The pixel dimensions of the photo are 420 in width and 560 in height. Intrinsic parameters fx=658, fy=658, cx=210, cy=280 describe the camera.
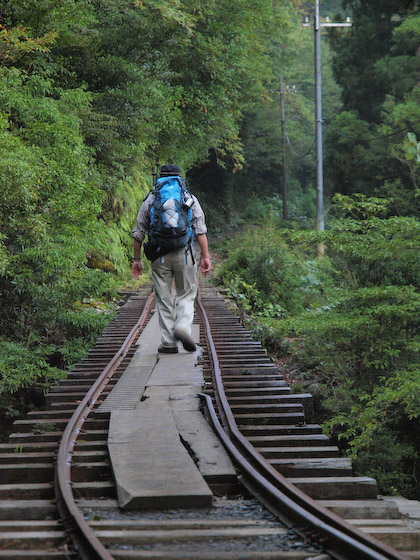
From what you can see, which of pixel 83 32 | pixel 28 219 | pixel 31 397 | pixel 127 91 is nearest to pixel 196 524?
pixel 28 219

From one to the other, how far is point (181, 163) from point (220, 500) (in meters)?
20.4

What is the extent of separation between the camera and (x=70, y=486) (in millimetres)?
3814

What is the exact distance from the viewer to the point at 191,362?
734 cm

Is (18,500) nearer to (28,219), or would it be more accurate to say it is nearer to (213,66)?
(28,219)

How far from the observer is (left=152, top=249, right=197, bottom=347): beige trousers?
742cm

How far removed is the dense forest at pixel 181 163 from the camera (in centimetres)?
895

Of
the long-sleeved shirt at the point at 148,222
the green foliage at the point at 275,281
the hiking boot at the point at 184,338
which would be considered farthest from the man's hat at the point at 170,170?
the green foliage at the point at 275,281

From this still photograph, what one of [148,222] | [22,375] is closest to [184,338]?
[148,222]

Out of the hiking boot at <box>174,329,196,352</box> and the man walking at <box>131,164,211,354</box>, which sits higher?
the man walking at <box>131,164,211,354</box>

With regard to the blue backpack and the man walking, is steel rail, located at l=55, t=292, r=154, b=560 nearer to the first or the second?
the man walking

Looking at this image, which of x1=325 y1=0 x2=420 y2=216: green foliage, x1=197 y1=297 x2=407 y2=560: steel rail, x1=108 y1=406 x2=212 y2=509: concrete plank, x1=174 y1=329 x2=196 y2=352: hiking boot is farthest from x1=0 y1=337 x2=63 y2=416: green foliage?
x1=325 y1=0 x2=420 y2=216: green foliage

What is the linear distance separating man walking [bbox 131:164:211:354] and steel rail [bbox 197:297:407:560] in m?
2.23

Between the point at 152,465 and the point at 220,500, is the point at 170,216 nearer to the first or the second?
the point at 152,465

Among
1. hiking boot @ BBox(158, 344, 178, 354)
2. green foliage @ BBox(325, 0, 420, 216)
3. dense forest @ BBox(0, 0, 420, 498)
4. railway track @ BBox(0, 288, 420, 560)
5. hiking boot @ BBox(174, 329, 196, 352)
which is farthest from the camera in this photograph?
green foliage @ BBox(325, 0, 420, 216)
